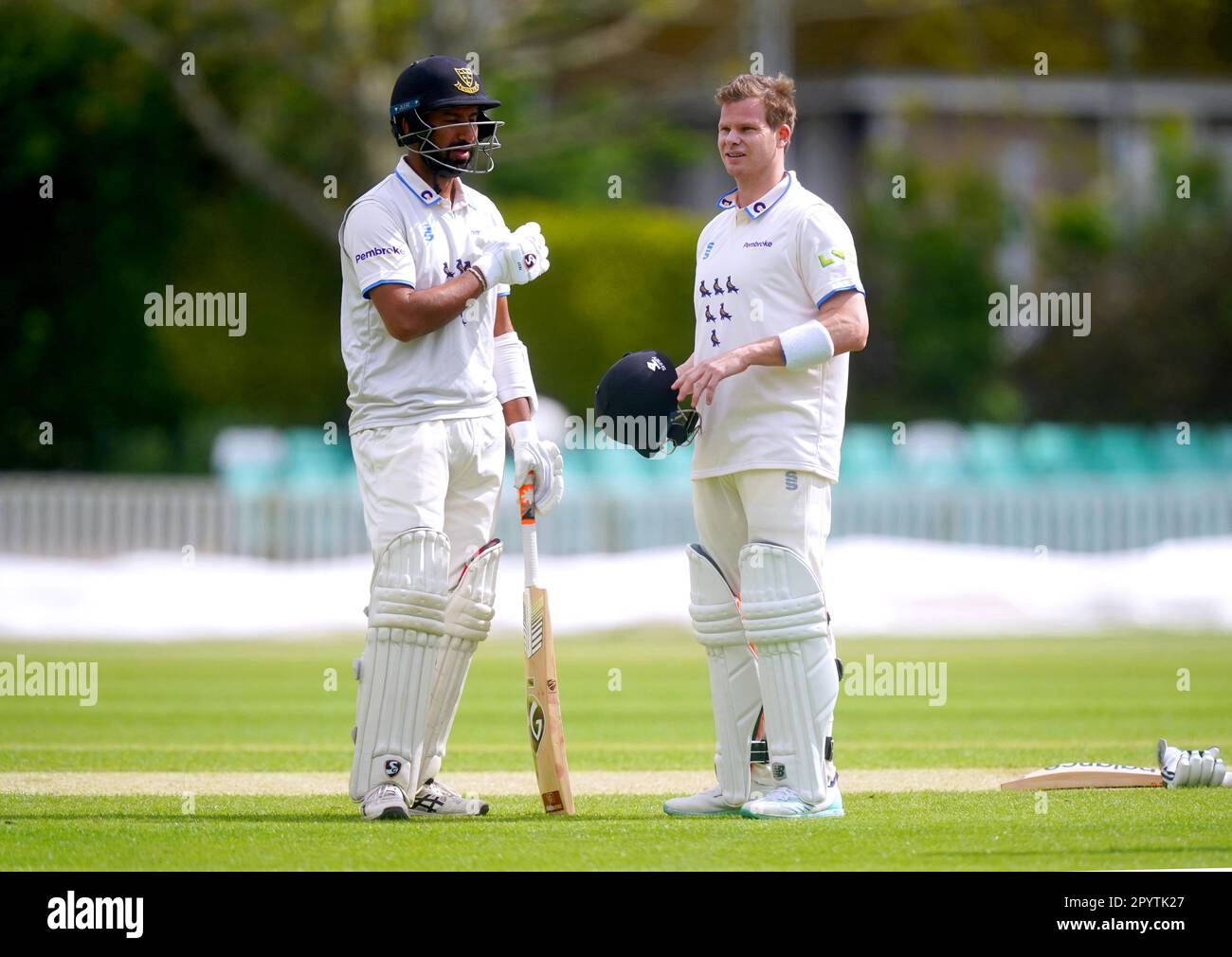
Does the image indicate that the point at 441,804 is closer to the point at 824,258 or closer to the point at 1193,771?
the point at 824,258

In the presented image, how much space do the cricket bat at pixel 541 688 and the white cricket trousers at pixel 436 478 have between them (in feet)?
0.48

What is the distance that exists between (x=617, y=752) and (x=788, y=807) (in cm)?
257

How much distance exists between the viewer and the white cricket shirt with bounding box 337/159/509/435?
20.4 ft

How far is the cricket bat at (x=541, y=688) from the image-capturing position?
626 centimetres

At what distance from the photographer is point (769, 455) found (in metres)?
6.16

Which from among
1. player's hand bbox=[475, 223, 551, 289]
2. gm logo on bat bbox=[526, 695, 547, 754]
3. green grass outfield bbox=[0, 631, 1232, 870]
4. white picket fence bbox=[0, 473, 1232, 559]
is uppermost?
player's hand bbox=[475, 223, 551, 289]

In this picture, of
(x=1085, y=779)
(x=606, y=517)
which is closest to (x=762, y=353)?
(x=1085, y=779)

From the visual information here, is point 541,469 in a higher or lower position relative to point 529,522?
higher

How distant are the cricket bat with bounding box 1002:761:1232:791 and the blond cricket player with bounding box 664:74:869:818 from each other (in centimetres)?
100

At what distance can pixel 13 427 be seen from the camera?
2422cm

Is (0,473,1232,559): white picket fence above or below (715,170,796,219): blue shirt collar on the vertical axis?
below

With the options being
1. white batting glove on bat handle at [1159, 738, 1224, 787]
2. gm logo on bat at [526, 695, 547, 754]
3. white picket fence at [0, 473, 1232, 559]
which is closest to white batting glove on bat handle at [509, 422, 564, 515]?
gm logo on bat at [526, 695, 547, 754]

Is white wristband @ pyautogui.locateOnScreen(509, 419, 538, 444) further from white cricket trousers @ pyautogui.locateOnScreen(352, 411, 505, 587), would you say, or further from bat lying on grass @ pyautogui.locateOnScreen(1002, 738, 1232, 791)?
bat lying on grass @ pyautogui.locateOnScreen(1002, 738, 1232, 791)
